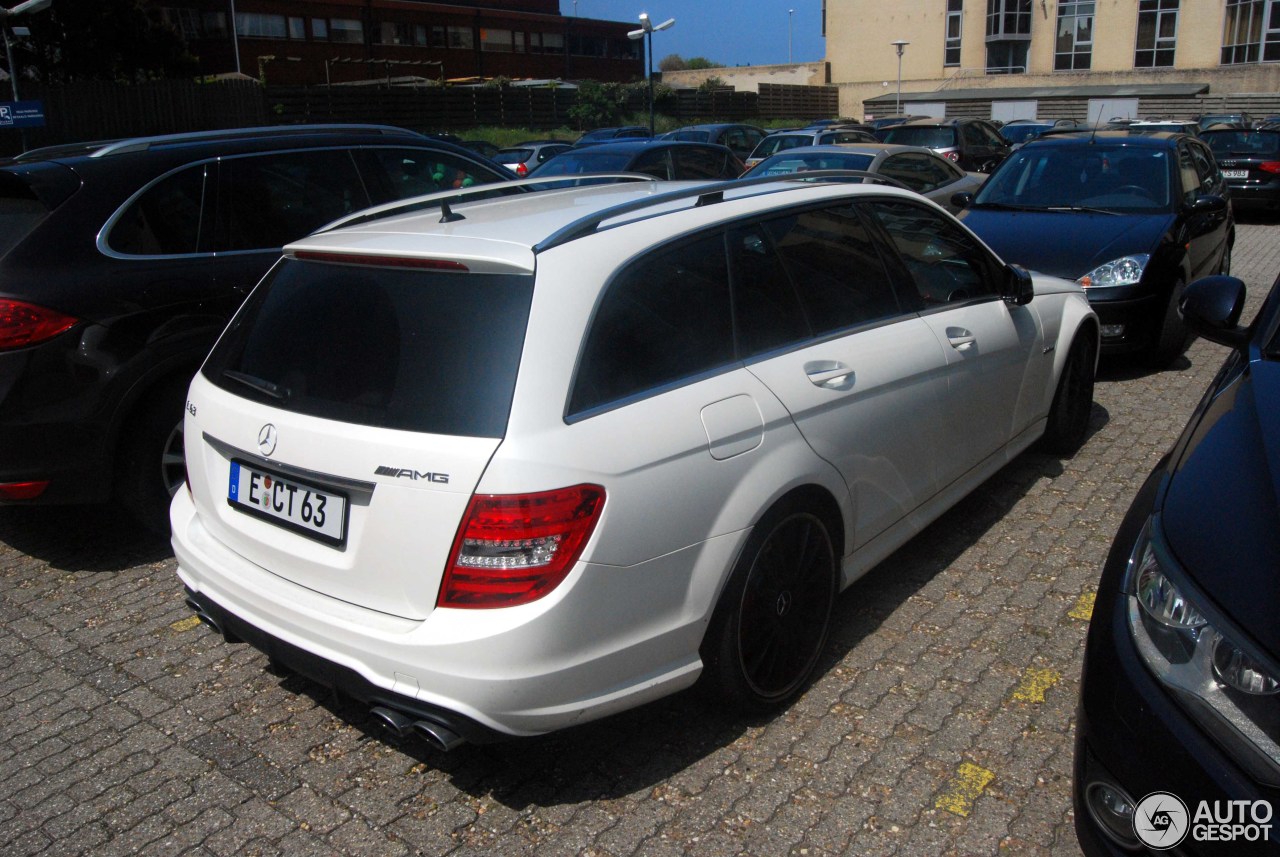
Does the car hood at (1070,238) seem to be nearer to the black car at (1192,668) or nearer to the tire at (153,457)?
the black car at (1192,668)

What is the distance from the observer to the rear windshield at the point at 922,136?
65.8 ft

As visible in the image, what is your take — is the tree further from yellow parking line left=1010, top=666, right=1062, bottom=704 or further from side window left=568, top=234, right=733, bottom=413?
yellow parking line left=1010, top=666, right=1062, bottom=704

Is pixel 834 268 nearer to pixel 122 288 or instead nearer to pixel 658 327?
pixel 658 327

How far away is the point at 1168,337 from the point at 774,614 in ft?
17.8

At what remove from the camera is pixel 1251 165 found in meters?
17.5

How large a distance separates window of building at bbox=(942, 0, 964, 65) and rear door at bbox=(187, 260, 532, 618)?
6406cm

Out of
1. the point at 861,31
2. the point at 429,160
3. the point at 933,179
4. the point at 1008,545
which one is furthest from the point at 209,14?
the point at 1008,545

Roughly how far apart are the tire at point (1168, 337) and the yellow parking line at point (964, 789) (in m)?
5.16

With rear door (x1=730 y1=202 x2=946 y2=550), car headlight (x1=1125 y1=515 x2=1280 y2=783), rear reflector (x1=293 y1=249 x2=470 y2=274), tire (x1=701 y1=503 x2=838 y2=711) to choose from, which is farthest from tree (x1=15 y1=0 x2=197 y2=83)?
car headlight (x1=1125 y1=515 x2=1280 y2=783)

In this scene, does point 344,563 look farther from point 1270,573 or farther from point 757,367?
point 1270,573

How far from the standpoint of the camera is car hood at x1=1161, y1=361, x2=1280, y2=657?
217 centimetres

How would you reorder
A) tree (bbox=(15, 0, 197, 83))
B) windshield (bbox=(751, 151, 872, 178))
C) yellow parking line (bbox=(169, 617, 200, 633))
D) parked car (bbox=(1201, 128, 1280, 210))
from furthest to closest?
tree (bbox=(15, 0, 197, 83))
parked car (bbox=(1201, 128, 1280, 210))
windshield (bbox=(751, 151, 872, 178))
yellow parking line (bbox=(169, 617, 200, 633))

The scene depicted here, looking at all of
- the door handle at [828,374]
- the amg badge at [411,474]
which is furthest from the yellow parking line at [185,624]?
the door handle at [828,374]

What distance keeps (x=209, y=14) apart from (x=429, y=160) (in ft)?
155
